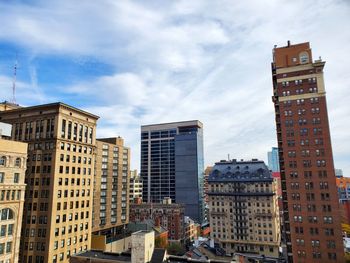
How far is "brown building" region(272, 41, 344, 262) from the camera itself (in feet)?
252

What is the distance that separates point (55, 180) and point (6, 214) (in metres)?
15.4

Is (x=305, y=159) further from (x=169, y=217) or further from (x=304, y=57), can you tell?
(x=169, y=217)

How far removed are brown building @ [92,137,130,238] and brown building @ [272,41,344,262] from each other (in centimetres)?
7287

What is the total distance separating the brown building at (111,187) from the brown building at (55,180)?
67.1ft

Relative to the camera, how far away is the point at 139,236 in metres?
43.6

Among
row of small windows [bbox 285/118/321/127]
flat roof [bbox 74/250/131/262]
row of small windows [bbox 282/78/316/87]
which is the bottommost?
flat roof [bbox 74/250/131/262]

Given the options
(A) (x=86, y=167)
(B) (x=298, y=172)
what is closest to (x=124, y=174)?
(A) (x=86, y=167)

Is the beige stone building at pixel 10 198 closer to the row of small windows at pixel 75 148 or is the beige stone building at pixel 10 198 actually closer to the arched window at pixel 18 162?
the arched window at pixel 18 162

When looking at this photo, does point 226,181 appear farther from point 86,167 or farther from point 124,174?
point 86,167

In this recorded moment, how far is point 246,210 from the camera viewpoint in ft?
411

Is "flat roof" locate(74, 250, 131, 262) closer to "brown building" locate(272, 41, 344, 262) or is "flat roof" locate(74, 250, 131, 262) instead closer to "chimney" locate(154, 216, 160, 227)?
"brown building" locate(272, 41, 344, 262)

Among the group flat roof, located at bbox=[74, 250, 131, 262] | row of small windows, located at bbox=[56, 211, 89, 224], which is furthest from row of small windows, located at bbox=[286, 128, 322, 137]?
row of small windows, located at bbox=[56, 211, 89, 224]

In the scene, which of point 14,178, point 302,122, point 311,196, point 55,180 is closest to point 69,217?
point 55,180

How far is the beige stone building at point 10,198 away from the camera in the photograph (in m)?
58.3
